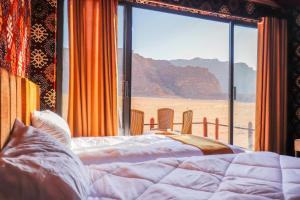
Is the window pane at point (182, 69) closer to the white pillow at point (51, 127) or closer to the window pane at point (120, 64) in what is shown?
the window pane at point (120, 64)

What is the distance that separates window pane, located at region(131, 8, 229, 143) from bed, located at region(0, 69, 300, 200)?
3176 millimetres

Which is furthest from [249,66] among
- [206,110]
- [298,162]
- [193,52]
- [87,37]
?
[206,110]

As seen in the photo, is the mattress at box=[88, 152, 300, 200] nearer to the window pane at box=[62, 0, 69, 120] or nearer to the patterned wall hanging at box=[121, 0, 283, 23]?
the window pane at box=[62, 0, 69, 120]

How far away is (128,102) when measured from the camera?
3721 mm

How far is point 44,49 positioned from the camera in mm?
Answer: 3287

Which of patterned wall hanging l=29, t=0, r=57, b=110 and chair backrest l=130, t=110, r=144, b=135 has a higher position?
patterned wall hanging l=29, t=0, r=57, b=110

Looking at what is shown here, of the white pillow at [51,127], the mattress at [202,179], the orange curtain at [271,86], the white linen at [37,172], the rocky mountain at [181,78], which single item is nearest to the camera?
the white linen at [37,172]

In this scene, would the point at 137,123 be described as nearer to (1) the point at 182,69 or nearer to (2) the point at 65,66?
(2) the point at 65,66

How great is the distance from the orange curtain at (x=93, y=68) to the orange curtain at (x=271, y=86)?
238 centimetres

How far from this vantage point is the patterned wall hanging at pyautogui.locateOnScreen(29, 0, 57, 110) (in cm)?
325

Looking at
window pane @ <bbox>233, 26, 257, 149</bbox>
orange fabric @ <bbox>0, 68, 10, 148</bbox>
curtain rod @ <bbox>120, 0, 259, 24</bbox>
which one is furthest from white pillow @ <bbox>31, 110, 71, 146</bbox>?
window pane @ <bbox>233, 26, 257, 149</bbox>

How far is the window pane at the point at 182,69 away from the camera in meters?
6.30

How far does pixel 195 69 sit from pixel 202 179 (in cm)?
728

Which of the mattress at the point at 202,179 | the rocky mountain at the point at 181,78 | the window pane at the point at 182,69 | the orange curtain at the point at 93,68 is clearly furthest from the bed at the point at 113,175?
the rocky mountain at the point at 181,78
